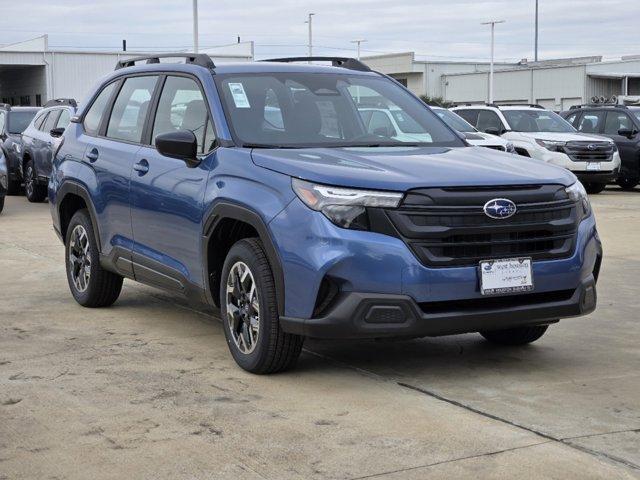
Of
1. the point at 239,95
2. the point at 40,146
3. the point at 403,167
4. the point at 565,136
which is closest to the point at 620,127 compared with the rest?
the point at 565,136

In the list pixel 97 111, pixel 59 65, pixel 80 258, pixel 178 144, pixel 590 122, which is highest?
pixel 59 65

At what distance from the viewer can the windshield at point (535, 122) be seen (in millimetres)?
22359

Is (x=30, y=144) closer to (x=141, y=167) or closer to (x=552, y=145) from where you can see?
(x=552, y=145)

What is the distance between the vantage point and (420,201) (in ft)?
18.7

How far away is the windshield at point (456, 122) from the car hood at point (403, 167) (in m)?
12.6

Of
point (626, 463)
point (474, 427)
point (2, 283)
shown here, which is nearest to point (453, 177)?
point (474, 427)

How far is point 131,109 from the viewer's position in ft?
26.0

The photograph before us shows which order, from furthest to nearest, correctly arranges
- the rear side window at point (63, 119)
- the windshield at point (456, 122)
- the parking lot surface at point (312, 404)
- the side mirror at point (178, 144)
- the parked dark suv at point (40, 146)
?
the windshield at point (456, 122)
the parked dark suv at point (40, 146)
the rear side window at point (63, 119)
the side mirror at point (178, 144)
the parking lot surface at point (312, 404)

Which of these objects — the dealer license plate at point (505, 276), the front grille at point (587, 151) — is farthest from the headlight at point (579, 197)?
the front grille at point (587, 151)

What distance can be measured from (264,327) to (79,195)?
113 inches

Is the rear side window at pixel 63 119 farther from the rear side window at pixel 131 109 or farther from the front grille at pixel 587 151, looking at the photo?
the rear side window at pixel 131 109

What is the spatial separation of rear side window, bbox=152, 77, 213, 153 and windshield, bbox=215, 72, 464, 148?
0.59ft

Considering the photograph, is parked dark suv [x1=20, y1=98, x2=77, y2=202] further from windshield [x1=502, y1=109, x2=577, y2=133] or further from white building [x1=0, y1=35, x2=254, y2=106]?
white building [x1=0, y1=35, x2=254, y2=106]

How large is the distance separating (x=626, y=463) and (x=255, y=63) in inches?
148
